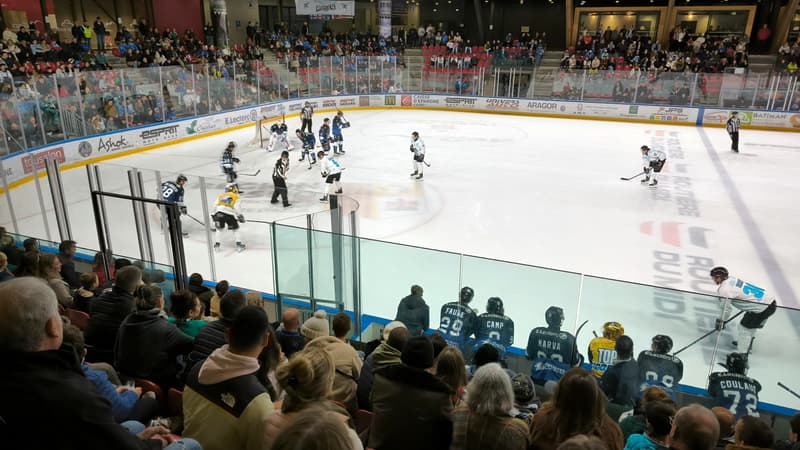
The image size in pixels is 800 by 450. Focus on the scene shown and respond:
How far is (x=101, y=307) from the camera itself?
12.6 feet

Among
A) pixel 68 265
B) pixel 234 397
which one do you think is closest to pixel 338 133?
A: pixel 68 265

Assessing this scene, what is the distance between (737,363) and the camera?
446 cm

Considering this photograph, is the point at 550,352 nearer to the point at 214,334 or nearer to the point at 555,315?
the point at 555,315

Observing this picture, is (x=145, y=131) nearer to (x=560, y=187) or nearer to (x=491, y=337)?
(x=560, y=187)

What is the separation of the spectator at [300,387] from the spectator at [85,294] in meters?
3.14

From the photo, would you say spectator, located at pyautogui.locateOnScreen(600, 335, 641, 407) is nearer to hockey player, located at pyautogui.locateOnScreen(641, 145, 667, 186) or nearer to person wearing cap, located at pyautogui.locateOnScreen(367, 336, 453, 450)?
person wearing cap, located at pyautogui.locateOnScreen(367, 336, 453, 450)

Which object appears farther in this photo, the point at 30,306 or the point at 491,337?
the point at 491,337

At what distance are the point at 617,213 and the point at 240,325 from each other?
9950 millimetres

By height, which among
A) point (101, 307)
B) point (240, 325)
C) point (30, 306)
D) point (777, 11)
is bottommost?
point (101, 307)

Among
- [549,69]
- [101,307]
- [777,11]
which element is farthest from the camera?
[777,11]

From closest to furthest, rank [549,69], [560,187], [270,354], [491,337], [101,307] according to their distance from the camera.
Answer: [270,354], [101,307], [491,337], [560,187], [549,69]

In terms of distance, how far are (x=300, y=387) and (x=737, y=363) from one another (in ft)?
12.8

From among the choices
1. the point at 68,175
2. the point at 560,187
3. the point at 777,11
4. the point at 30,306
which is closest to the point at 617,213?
the point at 560,187

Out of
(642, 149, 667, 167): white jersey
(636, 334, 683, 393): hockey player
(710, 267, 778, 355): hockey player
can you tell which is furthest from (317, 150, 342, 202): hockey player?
(710, 267, 778, 355): hockey player
